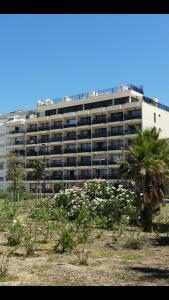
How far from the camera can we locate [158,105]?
86.2 m

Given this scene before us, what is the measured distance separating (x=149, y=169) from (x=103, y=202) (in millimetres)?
3244

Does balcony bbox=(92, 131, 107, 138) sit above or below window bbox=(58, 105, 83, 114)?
below

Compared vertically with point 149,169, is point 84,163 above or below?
above

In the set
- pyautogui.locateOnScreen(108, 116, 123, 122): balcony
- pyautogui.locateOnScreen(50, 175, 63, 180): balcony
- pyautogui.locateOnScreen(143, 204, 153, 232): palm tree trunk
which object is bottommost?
pyautogui.locateOnScreen(143, 204, 153, 232): palm tree trunk

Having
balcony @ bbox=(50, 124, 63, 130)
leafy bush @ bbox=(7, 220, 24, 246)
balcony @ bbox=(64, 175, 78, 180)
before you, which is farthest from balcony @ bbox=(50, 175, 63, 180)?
leafy bush @ bbox=(7, 220, 24, 246)

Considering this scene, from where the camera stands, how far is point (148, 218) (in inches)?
962

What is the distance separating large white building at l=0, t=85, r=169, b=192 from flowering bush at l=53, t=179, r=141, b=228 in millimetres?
47322

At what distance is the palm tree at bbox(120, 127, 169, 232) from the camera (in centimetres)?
2392

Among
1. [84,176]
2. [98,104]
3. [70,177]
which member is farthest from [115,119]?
[70,177]

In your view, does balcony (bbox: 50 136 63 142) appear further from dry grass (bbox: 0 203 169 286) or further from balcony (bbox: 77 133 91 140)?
dry grass (bbox: 0 203 169 286)

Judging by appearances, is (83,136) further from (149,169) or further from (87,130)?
(149,169)
